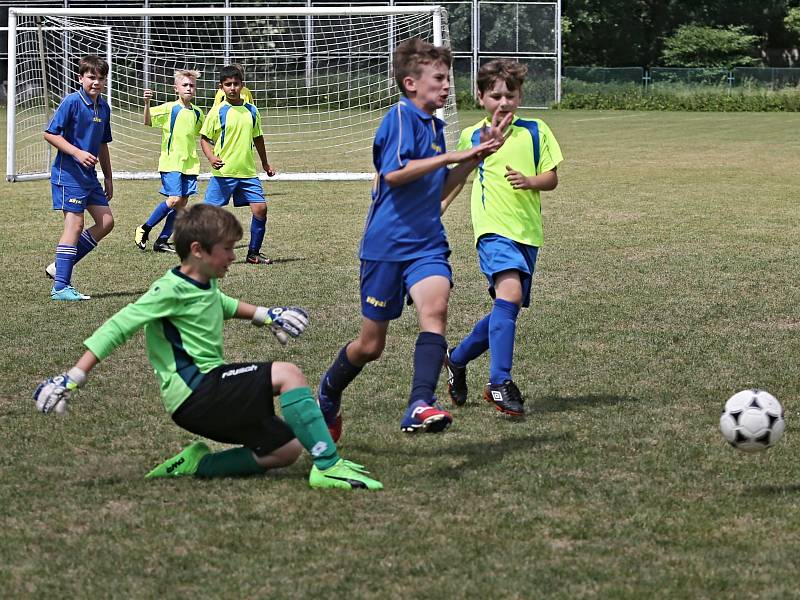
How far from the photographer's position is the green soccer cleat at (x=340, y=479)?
4707 millimetres

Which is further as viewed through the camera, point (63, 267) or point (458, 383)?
point (63, 267)

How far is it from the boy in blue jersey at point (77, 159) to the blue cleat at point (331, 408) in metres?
4.23

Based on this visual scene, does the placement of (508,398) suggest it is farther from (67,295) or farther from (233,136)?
(233,136)

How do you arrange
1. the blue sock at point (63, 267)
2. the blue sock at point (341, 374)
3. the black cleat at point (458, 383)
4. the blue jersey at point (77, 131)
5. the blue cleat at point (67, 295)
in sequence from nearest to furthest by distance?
the blue sock at point (341, 374) < the black cleat at point (458, 383) < the blue cleat at point (67, 295) < the blue sock at point (63, 267) < the blue jersey at point (77, 131)

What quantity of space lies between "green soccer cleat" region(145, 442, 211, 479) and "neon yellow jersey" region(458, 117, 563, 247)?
192 cm

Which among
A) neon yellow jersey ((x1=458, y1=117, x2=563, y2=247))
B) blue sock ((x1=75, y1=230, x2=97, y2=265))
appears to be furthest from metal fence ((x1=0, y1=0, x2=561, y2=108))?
neon yellow jersey ((x1=458, y1=117, x2=563, y2=247))

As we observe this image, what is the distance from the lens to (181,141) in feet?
41.7

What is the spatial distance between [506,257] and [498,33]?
38684 millimetres

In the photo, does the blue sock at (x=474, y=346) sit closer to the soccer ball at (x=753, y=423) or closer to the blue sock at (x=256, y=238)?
the soccer ball at (x=753, y=423)

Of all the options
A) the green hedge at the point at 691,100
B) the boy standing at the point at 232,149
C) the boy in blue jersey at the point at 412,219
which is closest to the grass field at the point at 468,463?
the boy in blue jersey at the point at 412,219

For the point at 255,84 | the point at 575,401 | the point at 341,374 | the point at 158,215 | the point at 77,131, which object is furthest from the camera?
the point at 255,84

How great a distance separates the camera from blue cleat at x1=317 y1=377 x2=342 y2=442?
543 centimetres

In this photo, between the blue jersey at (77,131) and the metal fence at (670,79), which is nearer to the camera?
the blue jersey at (77,131)

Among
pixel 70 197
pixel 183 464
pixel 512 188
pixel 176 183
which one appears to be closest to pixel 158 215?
pixel 176 183
